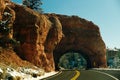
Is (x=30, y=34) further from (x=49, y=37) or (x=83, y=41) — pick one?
(x=83, y=41)

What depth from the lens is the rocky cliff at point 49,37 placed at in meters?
47.3

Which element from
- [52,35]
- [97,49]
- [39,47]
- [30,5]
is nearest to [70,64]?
[30,5]

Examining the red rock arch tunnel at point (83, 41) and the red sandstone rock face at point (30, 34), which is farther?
the red rock arch tunnel at point (83, 41)

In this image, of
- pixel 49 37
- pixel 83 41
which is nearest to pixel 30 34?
pixel 49 37

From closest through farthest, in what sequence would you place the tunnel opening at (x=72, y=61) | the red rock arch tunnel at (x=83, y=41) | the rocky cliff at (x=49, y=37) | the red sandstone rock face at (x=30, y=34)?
the red sandstone rock face at (x=30, y=34) < the rocky cliff at (x=49, y=37) < the red rock arch tunnel at (x=83, y=41) < the tunnel opening at (x=72, y=61)

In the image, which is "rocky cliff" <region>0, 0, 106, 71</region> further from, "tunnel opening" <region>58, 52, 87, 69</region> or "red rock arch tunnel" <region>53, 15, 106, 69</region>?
"tunnel opening" <region>58, 52, 87, 69</region>

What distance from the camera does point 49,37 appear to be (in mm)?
58656

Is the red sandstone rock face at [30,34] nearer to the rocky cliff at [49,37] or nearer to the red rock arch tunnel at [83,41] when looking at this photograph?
the rocky cliff at [49,37]

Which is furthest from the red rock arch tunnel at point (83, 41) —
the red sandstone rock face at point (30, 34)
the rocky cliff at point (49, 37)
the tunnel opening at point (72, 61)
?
the tunnel opening at point (72, 61)

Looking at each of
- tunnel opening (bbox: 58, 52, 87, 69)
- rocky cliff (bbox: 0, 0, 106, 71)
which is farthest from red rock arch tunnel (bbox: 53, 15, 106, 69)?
tunnel opening (bbox: 58, 52, 87, 69)

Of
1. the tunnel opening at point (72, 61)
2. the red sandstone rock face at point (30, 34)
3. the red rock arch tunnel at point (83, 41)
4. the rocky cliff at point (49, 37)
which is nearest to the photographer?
the red sandstone rock face at point (30, 34)

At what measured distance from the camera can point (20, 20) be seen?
4756 cm

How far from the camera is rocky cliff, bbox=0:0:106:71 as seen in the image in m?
47.3

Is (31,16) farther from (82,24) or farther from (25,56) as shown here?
(82,24)
